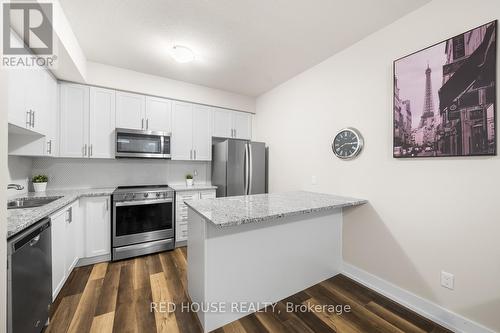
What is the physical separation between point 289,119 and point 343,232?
6.04ft

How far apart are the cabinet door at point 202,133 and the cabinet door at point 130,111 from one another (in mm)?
818

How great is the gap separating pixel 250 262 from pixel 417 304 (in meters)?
1.55

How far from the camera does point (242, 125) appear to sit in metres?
4.11

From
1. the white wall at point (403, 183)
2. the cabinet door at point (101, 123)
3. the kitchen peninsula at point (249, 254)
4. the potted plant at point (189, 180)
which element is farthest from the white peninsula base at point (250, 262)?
the cabinet door at point (101, 123)

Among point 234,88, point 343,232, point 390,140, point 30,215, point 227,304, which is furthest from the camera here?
point 234,88

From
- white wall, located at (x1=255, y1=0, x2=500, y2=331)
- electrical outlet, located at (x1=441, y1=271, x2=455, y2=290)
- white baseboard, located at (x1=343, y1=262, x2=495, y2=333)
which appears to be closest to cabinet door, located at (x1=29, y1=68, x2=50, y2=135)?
white wall, located at (x1=255, y1=0, x2=500, y2=331)

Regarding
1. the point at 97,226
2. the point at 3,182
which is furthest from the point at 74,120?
the point at 3,182

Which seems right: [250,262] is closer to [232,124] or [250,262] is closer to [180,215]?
[180,215]

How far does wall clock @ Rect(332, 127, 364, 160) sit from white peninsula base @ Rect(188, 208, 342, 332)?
0.74 m

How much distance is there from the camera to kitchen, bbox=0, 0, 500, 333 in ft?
5.18

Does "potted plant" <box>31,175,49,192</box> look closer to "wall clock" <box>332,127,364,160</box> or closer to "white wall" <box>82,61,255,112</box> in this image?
"white wall" <box>82,61,255,112</box>

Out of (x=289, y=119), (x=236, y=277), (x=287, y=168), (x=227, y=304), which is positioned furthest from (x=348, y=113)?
(x=227, y=304)

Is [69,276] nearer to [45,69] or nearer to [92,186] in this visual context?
[92,186]

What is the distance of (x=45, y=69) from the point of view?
90.8 inches
